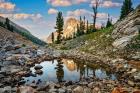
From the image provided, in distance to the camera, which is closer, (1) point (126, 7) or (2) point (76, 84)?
(2) point (76, 84)

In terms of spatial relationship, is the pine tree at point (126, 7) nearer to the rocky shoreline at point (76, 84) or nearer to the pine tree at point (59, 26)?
the pine tree at point (59, 26)

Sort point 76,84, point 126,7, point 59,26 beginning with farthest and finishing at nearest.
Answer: point 59,26 < point 126,7 < point 76,84

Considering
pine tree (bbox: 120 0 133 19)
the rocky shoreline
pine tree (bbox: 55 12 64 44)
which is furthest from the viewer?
pine tree (bbox: 55 12 64 44)

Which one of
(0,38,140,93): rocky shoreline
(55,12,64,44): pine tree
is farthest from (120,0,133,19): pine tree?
(0,38,140,93): rocky shoreline

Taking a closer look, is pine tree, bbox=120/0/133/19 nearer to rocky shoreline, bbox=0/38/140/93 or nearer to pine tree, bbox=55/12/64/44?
pine tree, bbox=55/12/64/44

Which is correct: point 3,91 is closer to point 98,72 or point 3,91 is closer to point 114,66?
point 98,72

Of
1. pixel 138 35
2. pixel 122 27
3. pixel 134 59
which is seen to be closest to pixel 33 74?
pixel 134 59

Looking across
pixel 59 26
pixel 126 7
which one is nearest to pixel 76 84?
pixel 126 7

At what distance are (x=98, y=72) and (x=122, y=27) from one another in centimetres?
2763

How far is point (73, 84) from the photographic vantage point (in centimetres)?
2297

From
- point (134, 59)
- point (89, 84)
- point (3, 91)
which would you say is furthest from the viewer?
point (134, 59)

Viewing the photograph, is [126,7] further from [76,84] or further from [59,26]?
[76,84]

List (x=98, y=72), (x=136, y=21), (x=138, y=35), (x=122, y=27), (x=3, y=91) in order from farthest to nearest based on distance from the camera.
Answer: (x=122, y=27), (x=136, y=21), (x=138, y=35), (x=98, y=72), (x=3, y=91)

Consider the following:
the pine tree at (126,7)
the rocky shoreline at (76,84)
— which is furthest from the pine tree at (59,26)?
the rocky shoreline at (76,84)
